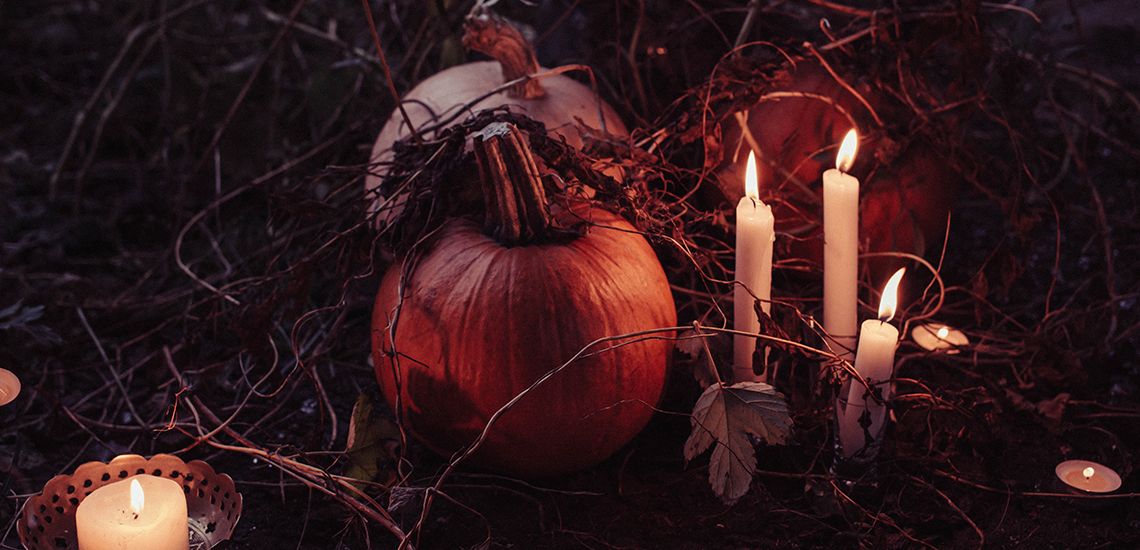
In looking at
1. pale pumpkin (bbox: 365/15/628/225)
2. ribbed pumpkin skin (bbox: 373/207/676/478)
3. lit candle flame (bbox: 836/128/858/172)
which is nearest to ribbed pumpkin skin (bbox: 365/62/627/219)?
pale pumpkin (bbox: 365/15/628/225)

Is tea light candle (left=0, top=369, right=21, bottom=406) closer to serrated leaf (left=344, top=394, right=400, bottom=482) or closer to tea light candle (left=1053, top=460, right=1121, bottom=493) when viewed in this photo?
serrated leaf (left=344, top=394, right=400, bottom=482)

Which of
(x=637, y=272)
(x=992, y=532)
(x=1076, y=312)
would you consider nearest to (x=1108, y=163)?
(x=1076, y=312)

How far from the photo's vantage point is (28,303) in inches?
77.9

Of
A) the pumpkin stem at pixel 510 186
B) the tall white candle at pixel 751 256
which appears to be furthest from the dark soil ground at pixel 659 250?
the pumpkin stem at pixel 510 186

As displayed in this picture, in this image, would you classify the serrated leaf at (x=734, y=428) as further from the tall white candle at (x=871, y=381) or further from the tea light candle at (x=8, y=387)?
the tea light candle at (x=8, y=387)

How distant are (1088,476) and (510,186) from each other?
3.09 feet

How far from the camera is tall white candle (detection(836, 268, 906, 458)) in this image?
1.35 metres

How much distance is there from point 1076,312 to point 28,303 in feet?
6.51

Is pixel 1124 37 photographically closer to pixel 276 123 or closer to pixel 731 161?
pixel 731 161

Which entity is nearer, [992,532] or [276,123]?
[992,532]

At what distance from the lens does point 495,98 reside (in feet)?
6.05

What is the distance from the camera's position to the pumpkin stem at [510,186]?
139cm

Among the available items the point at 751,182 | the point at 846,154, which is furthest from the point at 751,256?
the point at 846,154

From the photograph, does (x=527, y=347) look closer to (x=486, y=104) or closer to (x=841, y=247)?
(x=841, y=247)
